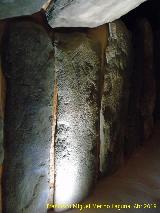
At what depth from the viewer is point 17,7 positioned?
218cm

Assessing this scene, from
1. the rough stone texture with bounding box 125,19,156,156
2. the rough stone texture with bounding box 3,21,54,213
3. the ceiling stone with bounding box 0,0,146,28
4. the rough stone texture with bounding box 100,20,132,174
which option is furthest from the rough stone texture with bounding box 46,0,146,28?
the rough stone texture with bounding box 125,19,156,156

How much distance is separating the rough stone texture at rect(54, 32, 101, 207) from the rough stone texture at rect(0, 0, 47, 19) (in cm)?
55

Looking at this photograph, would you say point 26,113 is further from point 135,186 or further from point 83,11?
point 135,186

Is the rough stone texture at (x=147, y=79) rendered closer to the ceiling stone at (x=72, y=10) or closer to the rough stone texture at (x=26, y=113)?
the ceiling stone at (x=72, y=10)

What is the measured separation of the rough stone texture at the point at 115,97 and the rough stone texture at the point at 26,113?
0.98 meters

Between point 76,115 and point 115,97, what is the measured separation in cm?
80

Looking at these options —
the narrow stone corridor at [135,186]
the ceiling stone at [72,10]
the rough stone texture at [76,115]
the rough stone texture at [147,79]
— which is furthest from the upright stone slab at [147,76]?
the ceiling stone at [72,10]

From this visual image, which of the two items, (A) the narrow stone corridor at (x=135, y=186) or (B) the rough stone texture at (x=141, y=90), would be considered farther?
(B) the rough stone texture at (x=141, y=90)

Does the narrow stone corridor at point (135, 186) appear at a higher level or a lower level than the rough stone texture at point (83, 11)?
lower

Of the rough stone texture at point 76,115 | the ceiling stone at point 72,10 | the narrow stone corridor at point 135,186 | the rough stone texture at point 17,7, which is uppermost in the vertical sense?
the ceiling stone at point 72,10

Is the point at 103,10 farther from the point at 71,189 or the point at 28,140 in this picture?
the point at 71,189

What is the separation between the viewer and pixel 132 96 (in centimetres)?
417

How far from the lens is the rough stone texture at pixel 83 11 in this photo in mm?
2455

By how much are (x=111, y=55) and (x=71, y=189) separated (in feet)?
4.85
